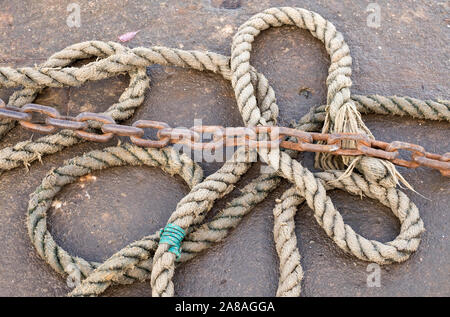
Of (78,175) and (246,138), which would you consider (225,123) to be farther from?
(78,175)

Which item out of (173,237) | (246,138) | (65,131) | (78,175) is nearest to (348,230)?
(246,138)

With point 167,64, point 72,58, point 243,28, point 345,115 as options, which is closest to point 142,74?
point 167,64

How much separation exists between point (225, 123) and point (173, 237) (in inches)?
21.8

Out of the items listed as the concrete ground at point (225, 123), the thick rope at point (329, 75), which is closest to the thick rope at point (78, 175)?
the concrete ground at point (225, 123)

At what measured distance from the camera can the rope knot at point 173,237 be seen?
1.57 meters

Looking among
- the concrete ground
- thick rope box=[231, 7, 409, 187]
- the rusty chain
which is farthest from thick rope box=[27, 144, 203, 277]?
thick rope box=[231, 7, 409, 187]

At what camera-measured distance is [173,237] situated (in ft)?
5.18

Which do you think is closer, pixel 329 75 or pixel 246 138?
pixel 246 138

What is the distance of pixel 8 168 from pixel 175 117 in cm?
65

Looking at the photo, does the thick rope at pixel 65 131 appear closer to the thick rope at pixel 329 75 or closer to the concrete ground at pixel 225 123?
the concrete ground at pixel 225 123

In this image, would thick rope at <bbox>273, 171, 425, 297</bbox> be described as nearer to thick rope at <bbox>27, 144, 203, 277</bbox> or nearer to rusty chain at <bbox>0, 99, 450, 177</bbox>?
rusty chain at <bbox>0, 99, 450, 177</bbox>

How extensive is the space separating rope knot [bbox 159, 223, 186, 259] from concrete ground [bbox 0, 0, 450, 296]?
13cm

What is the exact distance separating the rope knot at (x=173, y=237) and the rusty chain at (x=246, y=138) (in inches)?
10.6
